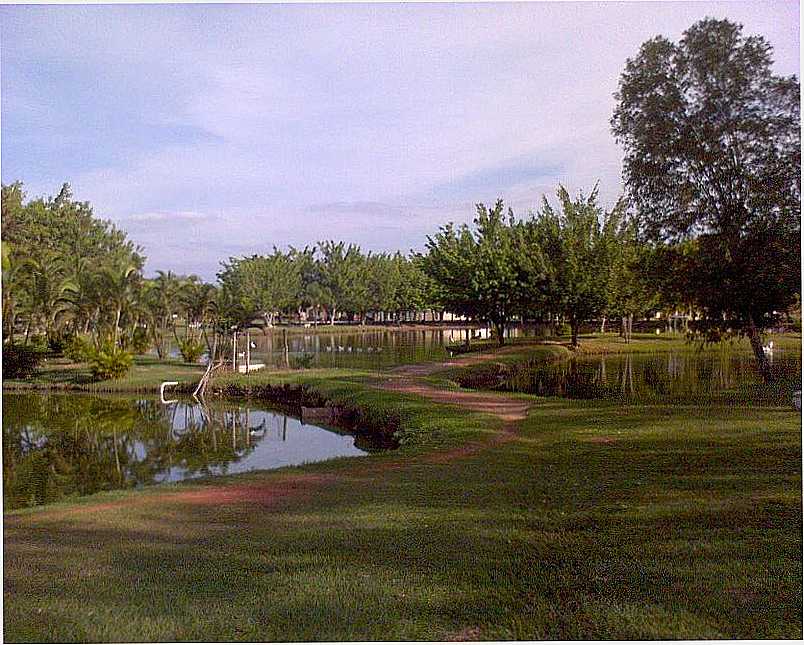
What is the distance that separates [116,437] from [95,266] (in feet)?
21.5

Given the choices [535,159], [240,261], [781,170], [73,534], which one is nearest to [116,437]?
[73,534]

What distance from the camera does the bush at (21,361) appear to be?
44.8 feet

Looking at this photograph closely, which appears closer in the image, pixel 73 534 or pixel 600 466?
pixel 73 534

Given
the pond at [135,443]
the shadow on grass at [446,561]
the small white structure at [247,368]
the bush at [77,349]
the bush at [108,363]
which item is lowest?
the pond at [135,443]

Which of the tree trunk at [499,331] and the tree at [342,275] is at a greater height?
the tree at [342,275]

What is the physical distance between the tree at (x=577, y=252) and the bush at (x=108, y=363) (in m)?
13.5

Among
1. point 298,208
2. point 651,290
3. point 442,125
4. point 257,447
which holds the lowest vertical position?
point 257,447

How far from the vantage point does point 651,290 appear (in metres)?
11.3

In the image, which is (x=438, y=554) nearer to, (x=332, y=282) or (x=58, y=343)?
(x=58, y=343)

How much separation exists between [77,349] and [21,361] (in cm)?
211

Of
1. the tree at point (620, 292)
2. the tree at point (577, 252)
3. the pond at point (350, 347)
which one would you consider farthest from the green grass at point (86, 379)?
the tree at point (577, 252)

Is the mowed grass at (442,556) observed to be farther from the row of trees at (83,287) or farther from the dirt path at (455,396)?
the dirt path at (455,396)

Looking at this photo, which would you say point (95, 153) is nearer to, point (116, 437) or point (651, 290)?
point (116, 437)

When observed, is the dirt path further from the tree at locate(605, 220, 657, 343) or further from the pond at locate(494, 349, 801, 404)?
the tree at locate(605, 220, 657, 343)
